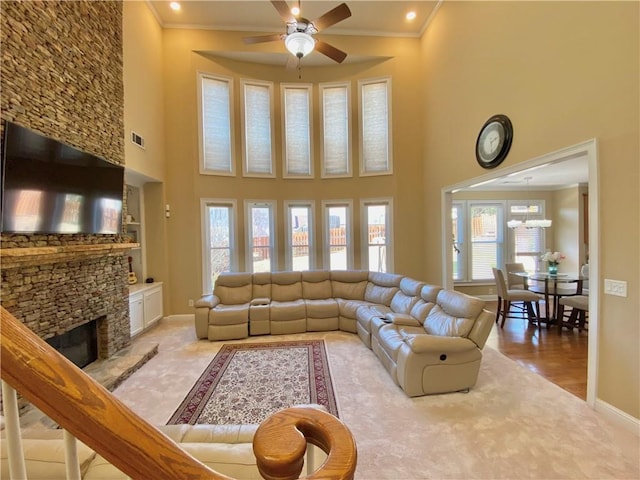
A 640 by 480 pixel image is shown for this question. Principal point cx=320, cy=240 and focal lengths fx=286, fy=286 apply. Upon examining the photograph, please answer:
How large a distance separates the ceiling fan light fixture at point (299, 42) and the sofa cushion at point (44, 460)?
3864mm

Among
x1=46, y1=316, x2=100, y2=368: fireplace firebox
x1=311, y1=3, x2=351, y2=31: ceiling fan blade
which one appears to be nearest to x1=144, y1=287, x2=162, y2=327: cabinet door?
x1=46, y1=316, x2=100, y2=368: fireplace firebox

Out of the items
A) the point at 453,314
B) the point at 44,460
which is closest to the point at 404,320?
the point at 453,314

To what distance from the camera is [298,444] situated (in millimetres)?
550

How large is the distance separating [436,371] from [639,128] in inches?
102

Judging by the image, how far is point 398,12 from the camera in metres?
5.29

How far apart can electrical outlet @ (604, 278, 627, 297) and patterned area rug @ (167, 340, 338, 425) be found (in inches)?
102

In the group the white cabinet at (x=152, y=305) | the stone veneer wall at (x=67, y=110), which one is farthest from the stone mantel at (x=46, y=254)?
the white cabinet at (x=152, y=305)

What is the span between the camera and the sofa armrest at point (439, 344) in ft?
9.05

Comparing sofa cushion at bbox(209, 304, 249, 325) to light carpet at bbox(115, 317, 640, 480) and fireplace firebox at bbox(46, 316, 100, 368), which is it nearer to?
light carpet at bbox(115, 317, 640, 480)

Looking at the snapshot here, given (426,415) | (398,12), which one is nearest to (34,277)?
(426,415)

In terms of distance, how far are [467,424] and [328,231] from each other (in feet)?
14.1

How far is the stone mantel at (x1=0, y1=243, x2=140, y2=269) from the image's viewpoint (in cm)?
222

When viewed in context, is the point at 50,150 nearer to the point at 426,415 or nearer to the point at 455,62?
the point at 426,415

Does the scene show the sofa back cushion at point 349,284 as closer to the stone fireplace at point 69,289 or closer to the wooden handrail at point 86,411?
the stone fireplace at point 69,289
